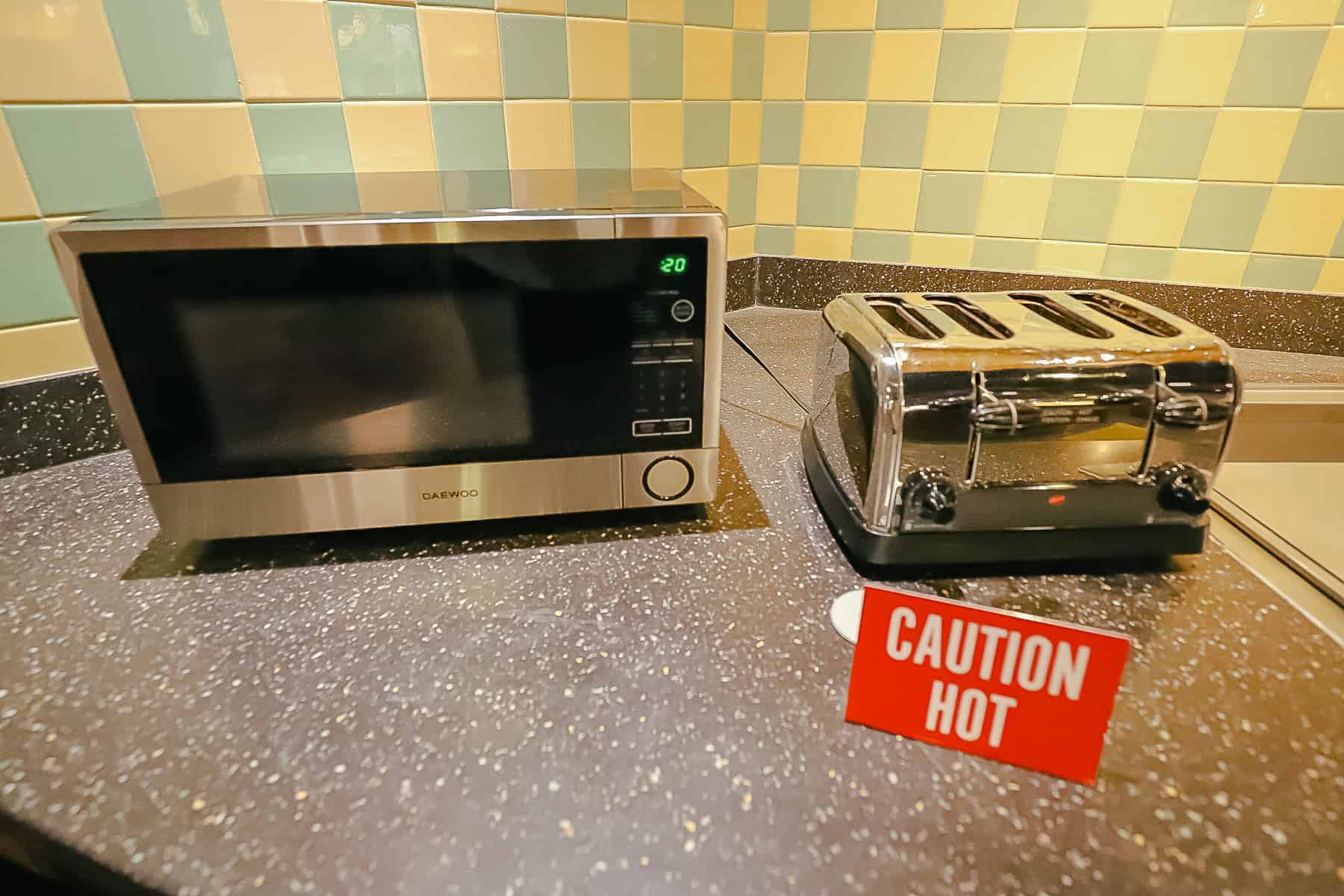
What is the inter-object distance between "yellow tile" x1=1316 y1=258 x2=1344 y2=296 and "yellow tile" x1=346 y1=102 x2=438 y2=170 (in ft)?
3.74

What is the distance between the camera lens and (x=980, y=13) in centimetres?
88

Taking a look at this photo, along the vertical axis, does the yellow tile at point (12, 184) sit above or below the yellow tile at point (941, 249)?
above

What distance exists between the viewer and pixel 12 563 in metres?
0.54

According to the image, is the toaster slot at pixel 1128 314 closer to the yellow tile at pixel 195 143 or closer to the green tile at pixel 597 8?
the green tile at pixel 597 8

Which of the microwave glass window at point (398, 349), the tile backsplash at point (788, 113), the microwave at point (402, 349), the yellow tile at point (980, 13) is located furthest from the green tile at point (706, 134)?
the microwave glass window at point (398, 349)

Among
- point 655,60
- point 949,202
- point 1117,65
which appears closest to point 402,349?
point 655,60

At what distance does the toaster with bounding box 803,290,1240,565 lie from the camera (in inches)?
17.8

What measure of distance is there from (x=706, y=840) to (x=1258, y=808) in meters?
0.28

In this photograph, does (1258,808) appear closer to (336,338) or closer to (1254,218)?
(336,338)

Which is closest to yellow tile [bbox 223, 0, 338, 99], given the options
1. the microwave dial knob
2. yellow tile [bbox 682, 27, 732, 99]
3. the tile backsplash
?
the tile backsplash

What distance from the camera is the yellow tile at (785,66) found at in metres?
0.97

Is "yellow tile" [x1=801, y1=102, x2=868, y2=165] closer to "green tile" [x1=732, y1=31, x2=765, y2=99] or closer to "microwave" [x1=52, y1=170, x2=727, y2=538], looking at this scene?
"green tile" [x1=732, y1=31, x2=765, y2=99]

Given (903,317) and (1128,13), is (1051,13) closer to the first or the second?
(1128,13)

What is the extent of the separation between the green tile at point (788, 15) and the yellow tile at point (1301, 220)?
647 millimetres
